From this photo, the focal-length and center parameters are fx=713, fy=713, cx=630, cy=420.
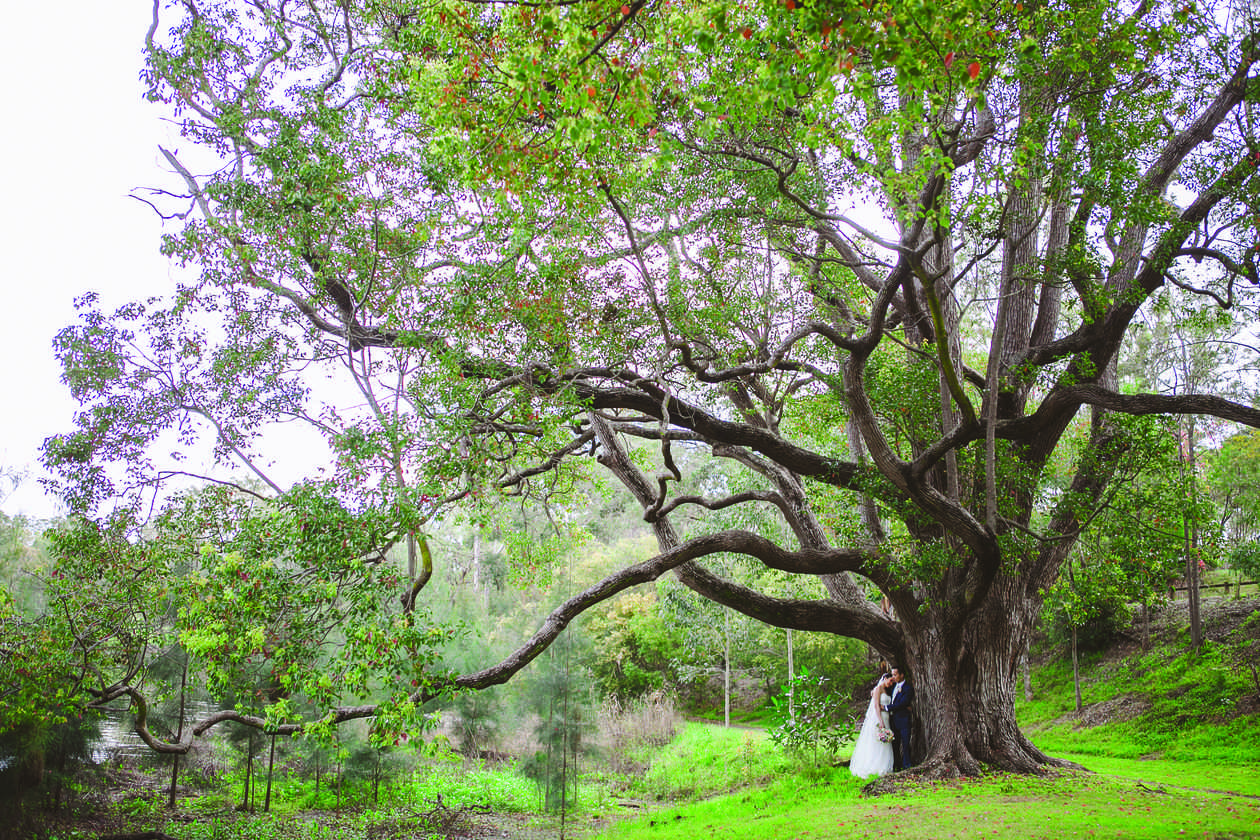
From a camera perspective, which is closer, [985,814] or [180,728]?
[985,814]

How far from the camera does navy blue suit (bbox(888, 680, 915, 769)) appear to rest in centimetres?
805

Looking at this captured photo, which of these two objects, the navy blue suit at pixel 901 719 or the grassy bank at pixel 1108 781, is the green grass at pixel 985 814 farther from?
the navy blue suit at pixel 901 719

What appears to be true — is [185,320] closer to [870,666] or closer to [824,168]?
[824,168]

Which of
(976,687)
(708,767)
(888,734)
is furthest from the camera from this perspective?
Answer: (708,767)

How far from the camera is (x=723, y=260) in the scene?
289 inches

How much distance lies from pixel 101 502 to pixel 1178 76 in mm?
9842

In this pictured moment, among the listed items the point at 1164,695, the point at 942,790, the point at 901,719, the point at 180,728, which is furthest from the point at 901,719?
the point at 180,728

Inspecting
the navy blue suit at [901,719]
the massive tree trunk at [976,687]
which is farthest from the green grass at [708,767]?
the massive tree trunk at [976,687]

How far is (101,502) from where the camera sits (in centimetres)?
612

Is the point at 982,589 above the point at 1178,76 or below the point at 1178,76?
below

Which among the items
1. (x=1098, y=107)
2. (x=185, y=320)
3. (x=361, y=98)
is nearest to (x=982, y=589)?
(x=1098, y=107)

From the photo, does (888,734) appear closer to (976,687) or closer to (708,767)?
(976,687)

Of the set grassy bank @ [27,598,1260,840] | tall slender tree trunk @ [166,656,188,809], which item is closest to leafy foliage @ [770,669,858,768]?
grassy bank @ [27,598,1260,840]

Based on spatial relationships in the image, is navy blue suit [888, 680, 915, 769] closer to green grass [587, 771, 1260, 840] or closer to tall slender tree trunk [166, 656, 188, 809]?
green grass [587, 771, 1260, 840]
